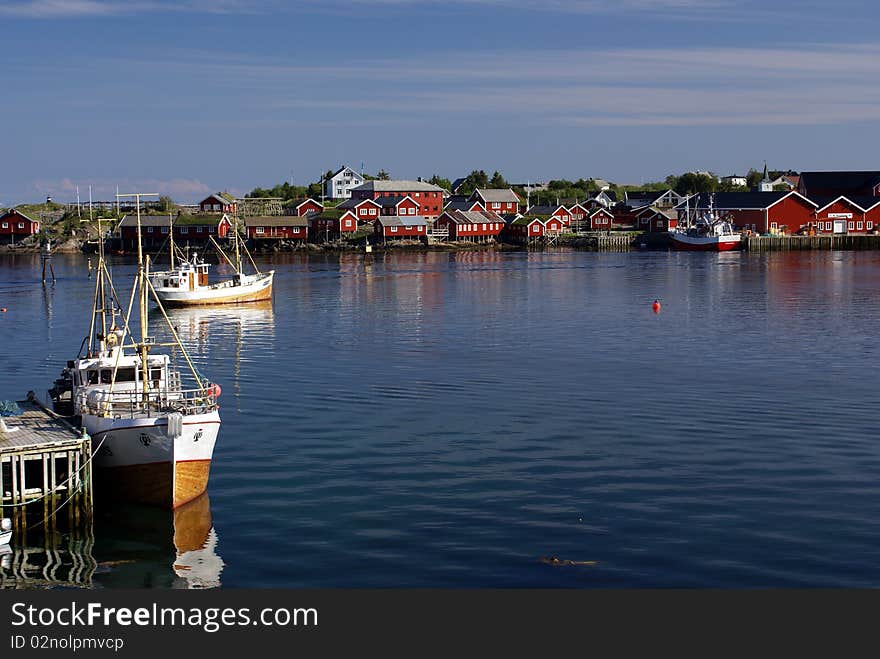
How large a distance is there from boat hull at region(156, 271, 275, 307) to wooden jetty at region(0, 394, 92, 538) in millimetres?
52023

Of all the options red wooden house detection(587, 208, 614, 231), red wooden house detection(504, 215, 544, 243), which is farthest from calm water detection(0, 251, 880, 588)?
red wooden house detection(587, 208, 614, 231)

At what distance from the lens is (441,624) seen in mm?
18781

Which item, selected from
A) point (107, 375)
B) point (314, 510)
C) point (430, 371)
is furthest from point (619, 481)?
point (430, 371)

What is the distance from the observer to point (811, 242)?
14625cm

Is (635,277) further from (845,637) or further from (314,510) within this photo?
(845,637)

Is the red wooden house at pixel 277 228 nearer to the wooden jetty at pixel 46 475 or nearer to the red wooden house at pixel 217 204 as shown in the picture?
the red wooden house at pixel 217 204

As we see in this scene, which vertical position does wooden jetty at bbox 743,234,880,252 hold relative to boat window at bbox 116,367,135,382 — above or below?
above

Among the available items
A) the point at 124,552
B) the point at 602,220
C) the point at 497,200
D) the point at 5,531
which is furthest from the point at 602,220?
the point at 5,531

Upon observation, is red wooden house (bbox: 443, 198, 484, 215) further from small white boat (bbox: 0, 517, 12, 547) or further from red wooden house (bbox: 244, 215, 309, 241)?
small white boat (bbox: 0, 517, 12, 547)

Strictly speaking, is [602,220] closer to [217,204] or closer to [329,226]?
[329,226]

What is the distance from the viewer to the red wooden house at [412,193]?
173750mm

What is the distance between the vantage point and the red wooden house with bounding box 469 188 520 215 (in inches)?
6796

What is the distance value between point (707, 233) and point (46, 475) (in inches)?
5208

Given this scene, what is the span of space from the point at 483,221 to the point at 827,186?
52462 millimetres
